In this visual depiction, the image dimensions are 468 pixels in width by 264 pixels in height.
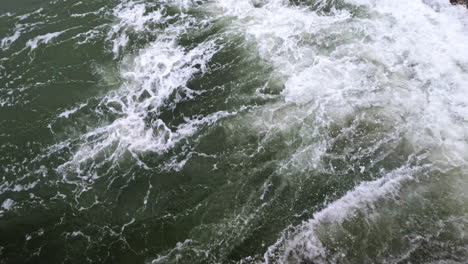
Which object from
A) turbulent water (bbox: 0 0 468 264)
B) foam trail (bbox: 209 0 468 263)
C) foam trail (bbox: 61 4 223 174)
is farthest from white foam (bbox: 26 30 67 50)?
foam trail (bbox: 209 0 468 263)

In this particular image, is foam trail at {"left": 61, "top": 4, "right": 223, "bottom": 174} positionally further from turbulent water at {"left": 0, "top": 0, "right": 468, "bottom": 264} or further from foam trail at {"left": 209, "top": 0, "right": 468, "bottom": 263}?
foam trail at {"left": 209, "top": 0, "right": 468, "bottom": 263}

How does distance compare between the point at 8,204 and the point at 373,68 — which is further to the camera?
the point at 373,68

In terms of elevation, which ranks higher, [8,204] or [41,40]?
[41,40]

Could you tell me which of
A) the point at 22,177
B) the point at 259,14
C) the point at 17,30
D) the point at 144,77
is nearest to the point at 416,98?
the point at 259,14

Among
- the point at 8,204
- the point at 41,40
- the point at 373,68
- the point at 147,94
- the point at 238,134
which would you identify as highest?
the point at 41,40

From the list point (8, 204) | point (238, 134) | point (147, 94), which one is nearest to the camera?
point (8, 204)

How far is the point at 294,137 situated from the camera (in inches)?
342

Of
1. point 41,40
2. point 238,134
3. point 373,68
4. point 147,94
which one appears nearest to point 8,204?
point 147,94

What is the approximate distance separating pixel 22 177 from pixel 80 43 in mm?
5165

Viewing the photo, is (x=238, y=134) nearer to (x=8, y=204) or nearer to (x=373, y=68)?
(x=373, y=68)

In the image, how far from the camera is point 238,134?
29.1ft

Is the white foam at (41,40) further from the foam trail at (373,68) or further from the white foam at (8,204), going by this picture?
the foam trail at (373,68)

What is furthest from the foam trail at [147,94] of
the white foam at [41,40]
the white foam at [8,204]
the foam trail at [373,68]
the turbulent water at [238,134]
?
the foam trail at [373,68]

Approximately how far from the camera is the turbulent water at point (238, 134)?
7.22 metres
